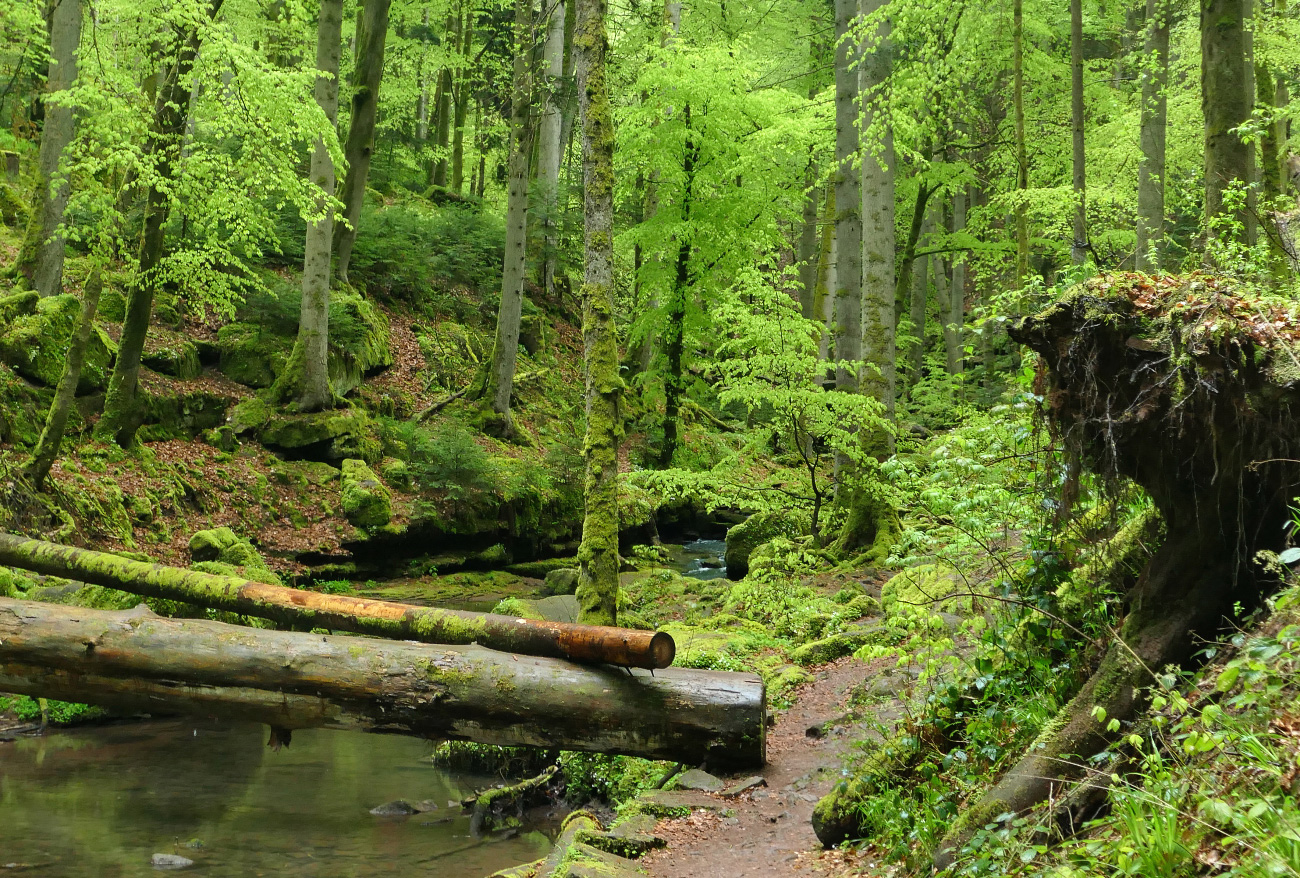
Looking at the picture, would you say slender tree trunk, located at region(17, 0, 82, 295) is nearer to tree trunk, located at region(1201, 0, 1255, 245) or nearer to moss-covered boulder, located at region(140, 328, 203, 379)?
moss-covered boulder, located at region(140, 328, 203, 379)

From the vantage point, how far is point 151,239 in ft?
39.9

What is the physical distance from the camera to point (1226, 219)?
5.44m

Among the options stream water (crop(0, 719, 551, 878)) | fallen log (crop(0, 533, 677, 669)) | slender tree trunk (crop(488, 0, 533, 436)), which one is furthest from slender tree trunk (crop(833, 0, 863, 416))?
stream water (crop(0, 719, 551, 878))

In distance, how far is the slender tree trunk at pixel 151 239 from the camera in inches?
441

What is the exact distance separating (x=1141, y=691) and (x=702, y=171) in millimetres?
13883

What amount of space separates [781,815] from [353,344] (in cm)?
1461

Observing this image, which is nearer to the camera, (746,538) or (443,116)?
(746,538)

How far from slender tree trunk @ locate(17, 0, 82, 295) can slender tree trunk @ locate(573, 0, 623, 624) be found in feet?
34.8

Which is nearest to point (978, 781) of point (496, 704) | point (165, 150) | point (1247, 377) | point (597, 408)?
point (1247, 377)

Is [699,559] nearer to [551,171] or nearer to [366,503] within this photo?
[366,503]

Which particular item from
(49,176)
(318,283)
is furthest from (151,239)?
(318,283)

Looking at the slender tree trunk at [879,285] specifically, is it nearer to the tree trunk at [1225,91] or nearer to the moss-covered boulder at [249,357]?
the tree trunk at [1225,91]

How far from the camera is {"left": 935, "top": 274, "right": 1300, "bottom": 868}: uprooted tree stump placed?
314cm

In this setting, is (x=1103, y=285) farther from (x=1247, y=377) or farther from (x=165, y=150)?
(x=165, y=150)
